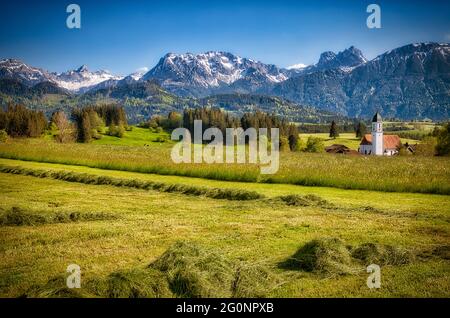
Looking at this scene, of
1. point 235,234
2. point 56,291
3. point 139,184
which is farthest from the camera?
point 139,184

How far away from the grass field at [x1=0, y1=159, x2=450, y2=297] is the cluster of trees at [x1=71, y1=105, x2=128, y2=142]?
7430cm

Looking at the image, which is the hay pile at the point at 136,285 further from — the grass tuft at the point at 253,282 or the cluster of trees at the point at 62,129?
the cluster of trees at the point at 62,129

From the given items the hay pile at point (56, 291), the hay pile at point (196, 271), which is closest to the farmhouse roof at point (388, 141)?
the hay pile at point (196, 271)

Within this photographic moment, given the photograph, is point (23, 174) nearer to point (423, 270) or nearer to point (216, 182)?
point (216, 182)

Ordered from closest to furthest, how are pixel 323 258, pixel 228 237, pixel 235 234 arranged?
pixel 323 258, pixel 228 237, pixel 235 234

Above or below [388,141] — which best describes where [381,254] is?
above

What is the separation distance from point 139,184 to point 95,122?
93.1 meters

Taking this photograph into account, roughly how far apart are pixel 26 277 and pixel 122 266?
2.15 metres

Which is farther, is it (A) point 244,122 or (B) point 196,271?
(A) point 244,122

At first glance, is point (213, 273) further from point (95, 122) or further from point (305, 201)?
point (95, 122)

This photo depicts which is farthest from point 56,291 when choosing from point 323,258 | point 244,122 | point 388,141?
point 244,122

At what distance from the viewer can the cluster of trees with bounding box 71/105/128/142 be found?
94.7m

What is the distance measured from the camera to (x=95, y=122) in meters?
114
